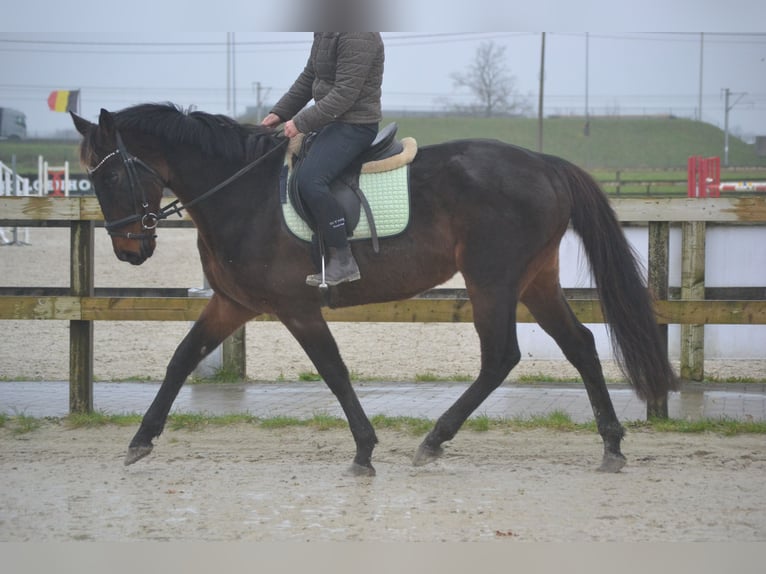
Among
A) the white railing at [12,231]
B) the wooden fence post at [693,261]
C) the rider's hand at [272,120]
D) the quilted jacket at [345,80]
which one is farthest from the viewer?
the white railing at [12,231]

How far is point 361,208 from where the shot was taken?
15.9 ft

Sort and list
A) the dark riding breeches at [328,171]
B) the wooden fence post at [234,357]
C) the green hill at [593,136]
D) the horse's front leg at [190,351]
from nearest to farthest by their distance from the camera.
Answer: the dark riding breeches at [328,171], the horse's front leg at [190,351], the wooden fence post at [234,357], the green hill at [593,136]

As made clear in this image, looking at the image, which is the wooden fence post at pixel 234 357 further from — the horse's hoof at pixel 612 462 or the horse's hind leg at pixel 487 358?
the horse's hoof at pixel 612 462

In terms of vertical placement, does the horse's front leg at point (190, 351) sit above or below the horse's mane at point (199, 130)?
below

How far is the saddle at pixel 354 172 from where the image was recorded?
4.80 m

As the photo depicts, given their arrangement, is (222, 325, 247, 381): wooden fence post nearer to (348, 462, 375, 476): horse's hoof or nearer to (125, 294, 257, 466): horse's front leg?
(125, 294, 257, 466): horse's front leg

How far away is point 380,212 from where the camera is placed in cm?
484

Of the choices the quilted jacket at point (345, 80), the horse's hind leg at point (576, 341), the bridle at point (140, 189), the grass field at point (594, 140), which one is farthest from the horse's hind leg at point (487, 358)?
the grass field at point (594, 140)

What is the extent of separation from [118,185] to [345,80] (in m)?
1.41

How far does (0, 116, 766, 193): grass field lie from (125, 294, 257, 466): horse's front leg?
34511 millimetres

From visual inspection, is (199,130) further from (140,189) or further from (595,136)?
(595,136)

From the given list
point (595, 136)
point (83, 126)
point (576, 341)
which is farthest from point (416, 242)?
point (595, 136)

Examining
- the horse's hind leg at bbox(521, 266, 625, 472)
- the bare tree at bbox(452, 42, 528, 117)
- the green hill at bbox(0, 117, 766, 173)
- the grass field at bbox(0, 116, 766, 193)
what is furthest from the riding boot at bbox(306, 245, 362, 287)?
the bare tree at bbox(452, 42, 528, 117)

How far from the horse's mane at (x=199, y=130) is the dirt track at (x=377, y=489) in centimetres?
181
